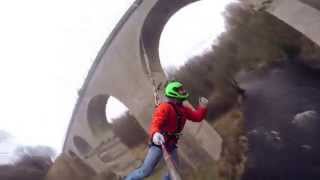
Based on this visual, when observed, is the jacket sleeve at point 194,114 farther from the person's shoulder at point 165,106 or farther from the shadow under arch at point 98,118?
the shadow under arch at point 98,118

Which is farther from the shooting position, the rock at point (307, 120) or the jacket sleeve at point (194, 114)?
the rock at point (307, 120)

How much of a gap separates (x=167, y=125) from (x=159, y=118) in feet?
0.69

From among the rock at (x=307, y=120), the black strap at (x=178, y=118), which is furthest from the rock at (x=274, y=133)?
the black strap at (x=178, y=118)

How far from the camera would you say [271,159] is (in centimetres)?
1543

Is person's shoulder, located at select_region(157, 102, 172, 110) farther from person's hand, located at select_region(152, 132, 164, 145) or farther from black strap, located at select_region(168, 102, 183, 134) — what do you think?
person's hand, located at select_region(152, 132, 164, 145)

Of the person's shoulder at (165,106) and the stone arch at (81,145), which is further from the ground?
the person's shoulder at (165,106)

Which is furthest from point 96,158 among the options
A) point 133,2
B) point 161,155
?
point 161,155

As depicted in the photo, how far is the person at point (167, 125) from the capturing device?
24.0ft

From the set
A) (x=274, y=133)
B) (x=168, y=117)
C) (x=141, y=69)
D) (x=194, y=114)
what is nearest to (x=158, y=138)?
(x=168, y=117)

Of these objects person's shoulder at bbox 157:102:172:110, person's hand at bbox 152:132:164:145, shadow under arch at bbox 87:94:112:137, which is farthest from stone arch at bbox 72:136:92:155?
person's hand at bbox 152:132:164:145

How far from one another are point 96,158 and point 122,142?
1820 mm

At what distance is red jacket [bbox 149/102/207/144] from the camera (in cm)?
732

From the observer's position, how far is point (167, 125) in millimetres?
7453

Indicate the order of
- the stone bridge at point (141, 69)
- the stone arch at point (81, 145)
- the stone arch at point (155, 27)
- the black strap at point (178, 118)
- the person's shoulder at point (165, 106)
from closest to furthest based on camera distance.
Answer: the person's shoulder at point (165, 106)
the black strap at point (178, 118)
the stone arch at point (155, 27)
the stone bridge at point (141, 69)
the stone arch at point (81, 145)
